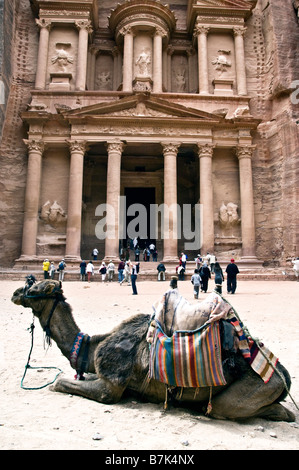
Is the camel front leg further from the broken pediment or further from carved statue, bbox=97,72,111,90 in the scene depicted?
the broken pediment

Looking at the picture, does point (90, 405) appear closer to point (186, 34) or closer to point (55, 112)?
point (55, 112)

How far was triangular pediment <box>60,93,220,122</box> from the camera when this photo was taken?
22.0 meters

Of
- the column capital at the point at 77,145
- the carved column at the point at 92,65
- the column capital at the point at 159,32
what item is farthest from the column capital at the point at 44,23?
the column capital at the point at 77,145

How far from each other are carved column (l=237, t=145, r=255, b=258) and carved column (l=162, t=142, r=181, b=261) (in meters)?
4.60

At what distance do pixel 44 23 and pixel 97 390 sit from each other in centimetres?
2917

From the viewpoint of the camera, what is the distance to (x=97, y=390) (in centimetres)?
334

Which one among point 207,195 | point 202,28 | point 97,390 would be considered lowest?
point 97,390

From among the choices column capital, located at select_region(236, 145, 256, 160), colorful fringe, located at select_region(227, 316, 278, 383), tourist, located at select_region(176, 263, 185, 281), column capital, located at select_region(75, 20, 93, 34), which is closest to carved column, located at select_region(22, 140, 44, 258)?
tourist, located at select_region(176, 263, 185, 281)

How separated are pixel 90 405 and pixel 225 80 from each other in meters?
26.4

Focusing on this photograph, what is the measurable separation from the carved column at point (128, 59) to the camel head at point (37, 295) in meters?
23.4

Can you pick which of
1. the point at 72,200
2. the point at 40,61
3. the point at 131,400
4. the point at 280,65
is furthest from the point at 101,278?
the point at 280,65

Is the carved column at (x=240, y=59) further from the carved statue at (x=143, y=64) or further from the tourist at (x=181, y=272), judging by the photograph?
the tourist at (x=181, y=272)

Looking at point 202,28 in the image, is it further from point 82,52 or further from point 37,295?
point 37,295

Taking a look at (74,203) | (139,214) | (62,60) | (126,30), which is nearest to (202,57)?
(126,30)
